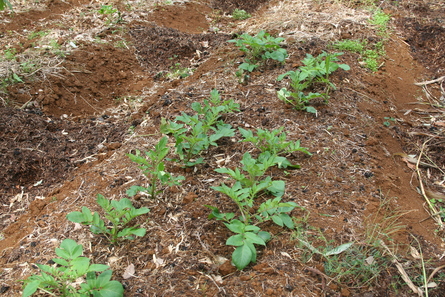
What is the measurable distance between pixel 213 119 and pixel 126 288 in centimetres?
160

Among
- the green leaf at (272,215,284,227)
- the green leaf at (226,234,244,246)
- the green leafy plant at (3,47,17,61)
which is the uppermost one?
the green leafy plant at (3,47,17,61)

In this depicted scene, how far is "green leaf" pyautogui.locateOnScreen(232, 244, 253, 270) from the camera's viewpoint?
7.22 feet

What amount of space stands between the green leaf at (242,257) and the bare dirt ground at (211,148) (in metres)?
0.11

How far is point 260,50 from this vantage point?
14.8 ft

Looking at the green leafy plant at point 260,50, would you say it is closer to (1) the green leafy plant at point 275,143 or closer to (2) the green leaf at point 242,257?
(1) the green leafy plant at point 275,143

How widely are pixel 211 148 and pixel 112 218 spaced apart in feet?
4.14

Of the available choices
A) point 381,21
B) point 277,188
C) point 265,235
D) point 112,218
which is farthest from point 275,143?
point 381,21

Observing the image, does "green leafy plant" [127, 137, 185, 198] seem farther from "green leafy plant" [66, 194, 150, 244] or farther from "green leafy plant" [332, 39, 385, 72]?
"green leafy plant" [332, 39, 385, 72]

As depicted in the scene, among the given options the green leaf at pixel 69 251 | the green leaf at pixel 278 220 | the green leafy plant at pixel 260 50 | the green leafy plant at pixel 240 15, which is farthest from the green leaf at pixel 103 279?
the green leafy plant at pixel 240 15

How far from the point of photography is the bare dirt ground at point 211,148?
2.37m

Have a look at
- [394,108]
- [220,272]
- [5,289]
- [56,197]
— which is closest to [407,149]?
[394,108]

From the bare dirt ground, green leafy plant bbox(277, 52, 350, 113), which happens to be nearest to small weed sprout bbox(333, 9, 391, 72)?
the bare dirt ground

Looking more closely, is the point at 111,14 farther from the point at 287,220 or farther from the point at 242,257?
the point at 242,257

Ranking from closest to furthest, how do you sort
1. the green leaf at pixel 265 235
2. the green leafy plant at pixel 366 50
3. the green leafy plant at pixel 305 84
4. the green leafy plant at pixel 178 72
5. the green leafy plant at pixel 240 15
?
the green leaf at pixel 265 235 < the green leafy plant at pixel 305 84 < the green leafy plant at pixel 366 50 < the green leafy plant at pixel 178 72 < the green leafy plant at pixel 240 15
